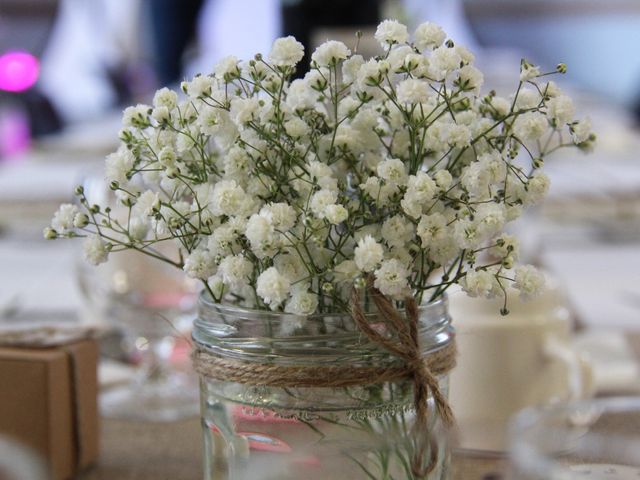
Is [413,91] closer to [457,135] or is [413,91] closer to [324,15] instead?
[457,135]

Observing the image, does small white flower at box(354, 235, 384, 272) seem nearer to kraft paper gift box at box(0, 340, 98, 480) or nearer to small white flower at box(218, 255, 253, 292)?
small white flower at box(218, 255, 253, 292)

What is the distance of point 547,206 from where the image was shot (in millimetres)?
1509

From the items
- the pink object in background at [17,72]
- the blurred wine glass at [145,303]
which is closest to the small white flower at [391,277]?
the blurred wine glass at [145,303]

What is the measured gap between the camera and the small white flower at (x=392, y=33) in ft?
1.44

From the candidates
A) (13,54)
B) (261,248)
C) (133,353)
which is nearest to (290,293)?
(261,248)

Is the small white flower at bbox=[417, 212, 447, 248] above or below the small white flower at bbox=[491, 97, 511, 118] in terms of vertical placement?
below

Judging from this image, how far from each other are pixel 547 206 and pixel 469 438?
0.89 m

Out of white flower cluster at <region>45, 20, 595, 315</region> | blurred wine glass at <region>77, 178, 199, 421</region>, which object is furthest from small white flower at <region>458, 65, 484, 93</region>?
blurred wine glass at <region>77, 178, 199, 421</region>

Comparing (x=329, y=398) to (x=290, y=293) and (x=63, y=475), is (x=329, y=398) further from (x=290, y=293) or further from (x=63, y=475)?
(x=63, y=475)

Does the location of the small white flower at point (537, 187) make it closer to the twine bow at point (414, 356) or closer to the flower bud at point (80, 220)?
the twine bow at point (414, 356)

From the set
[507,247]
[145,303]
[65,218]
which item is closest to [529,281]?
[507,247]

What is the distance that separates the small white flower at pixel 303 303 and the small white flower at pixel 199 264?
5 centimetres

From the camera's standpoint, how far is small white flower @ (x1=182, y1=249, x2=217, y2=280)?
17.8 inches

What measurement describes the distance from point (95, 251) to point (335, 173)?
0.40ft
